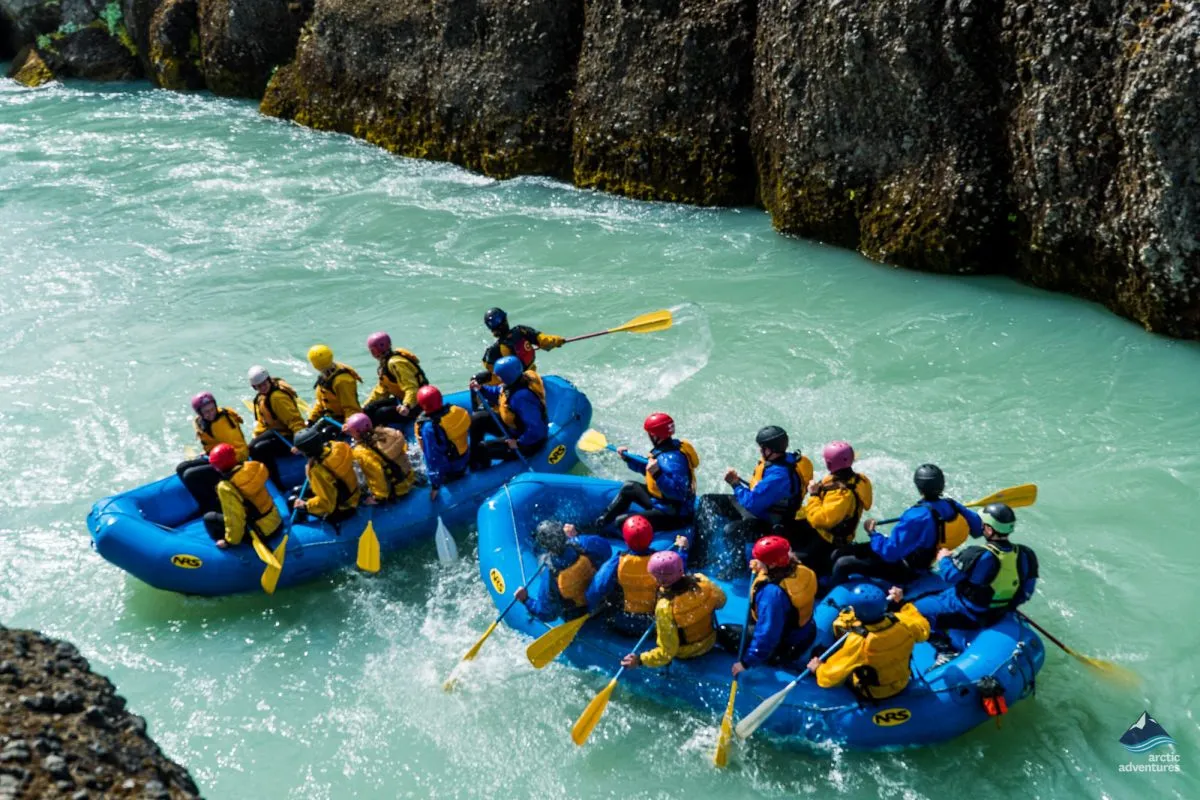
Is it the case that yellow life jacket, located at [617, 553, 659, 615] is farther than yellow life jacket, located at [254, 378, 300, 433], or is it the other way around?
yellow life jacket, located at [254, 378, 300, 433]

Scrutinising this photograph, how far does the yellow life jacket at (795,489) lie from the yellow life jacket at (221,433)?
410 cm

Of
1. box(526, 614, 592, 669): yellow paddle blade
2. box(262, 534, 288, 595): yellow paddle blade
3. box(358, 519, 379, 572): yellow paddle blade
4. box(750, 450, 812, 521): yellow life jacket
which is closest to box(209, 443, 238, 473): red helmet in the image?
box(262, 534, 288, 595): yellow paddle blade

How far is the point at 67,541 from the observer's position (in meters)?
8.41

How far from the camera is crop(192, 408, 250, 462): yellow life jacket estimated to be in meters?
8.02

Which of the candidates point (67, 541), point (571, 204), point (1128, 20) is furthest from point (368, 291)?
point (1128, 20)

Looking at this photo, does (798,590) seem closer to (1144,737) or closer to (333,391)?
(1144,737)

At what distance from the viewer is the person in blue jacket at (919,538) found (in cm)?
630

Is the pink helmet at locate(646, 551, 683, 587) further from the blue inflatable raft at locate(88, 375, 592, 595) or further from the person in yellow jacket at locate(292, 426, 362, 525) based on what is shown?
the person in yellow jacket at locate(292, 426, 362, 525)

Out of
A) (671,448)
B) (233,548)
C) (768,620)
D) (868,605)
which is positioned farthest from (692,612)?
(233,548)

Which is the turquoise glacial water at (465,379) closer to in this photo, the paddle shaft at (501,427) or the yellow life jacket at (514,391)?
the paddle shaft at (501,427)

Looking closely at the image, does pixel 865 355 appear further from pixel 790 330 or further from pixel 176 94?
pixel 176 94

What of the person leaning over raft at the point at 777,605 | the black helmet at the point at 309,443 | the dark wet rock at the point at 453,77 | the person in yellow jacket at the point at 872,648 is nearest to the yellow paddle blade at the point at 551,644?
the person leaning over raft at the point at 777,605

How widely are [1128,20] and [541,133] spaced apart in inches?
338

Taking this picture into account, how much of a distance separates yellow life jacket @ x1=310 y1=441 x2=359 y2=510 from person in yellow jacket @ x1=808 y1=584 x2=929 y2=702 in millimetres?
3691
